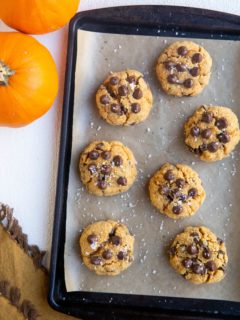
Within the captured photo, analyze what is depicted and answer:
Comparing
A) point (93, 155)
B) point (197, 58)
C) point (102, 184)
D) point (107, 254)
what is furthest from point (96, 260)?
point (197, 58)

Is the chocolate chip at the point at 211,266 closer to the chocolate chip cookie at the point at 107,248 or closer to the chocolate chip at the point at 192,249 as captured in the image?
the chocolate chip at the point at 192,249

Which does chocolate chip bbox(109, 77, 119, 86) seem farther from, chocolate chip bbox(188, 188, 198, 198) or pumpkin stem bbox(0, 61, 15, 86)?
chocolate chip bbox(188, 188, 198, 198)

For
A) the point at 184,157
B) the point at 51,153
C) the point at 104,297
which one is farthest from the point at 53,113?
the point at 104,297

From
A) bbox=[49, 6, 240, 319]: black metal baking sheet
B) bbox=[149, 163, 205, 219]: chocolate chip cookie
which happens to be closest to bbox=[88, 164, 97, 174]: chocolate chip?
bbox=[49, 6, 240, 319]: black metal baking sheet

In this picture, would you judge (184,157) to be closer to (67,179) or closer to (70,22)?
(67,179)

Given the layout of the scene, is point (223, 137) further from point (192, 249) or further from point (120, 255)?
point (120, 255)

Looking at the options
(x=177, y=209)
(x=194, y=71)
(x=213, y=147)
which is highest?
(x=194, y=71)
